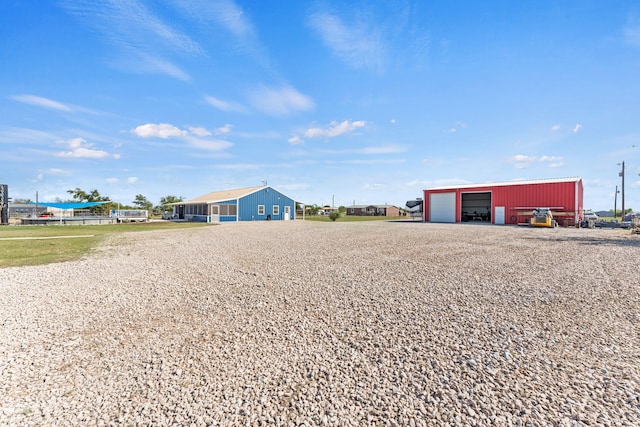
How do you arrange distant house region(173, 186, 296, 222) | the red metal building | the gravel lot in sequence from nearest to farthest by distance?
the gravel lot → the red metal building → distant house region(173, 186, 296, 222)

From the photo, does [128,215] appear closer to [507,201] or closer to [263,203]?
[263,203]

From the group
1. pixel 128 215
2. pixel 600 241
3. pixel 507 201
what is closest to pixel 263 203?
pixel 128 215

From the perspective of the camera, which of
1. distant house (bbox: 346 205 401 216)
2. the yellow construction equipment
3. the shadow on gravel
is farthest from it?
distant house (bbox: 346 205 401 216)

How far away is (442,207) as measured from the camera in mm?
28766

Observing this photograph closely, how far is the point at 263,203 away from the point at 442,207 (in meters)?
20.4

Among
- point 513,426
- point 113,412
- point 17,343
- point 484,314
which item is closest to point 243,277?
point 17,343

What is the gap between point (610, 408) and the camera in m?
2.42

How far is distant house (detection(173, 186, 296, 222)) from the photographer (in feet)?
109

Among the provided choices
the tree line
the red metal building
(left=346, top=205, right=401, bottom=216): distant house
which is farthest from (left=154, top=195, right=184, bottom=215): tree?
the red metal building

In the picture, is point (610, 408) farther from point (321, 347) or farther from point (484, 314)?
point (321, 347)

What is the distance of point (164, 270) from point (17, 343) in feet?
12.9

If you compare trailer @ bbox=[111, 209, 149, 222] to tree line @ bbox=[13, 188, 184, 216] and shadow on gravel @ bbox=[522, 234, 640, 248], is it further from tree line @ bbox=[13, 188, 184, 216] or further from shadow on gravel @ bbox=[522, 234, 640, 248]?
shadow on gravel @ bbox=[522, 234, 640, 248]

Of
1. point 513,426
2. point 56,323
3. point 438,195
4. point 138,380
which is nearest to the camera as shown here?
point 513,426

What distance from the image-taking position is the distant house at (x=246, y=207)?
1308 inches
